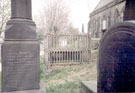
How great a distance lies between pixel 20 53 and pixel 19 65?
0.35m

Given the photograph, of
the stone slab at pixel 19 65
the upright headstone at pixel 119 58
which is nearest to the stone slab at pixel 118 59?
the upright headstone at pixel 119 58

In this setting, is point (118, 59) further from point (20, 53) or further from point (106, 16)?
point (106, 16)

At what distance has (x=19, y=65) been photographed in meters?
3.76

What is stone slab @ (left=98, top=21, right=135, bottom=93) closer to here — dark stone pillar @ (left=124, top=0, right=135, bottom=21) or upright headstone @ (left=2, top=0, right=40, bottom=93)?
dark stone pillar @ (left=124, top=0, right=135, bottom=21)

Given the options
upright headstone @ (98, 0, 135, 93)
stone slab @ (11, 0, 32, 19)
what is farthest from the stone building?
upright headstone @ (98, 0, 135, 93)

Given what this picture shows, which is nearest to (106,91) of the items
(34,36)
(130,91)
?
(130,91)

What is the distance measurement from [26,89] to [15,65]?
30.7 inches

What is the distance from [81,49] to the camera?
33.5ft

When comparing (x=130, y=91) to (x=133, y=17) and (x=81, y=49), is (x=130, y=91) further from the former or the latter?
(x=81, y=49)

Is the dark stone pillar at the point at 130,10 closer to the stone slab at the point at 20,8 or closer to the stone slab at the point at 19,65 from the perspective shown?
the stone slab at the point at 19,65

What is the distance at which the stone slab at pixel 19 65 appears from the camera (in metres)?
3.68

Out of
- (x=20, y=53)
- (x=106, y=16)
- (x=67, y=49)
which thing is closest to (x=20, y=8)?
(x=20, y=53)

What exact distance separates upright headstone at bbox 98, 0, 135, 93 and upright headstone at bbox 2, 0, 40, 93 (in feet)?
7.31

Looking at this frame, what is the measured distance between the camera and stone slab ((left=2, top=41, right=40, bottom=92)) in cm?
368
